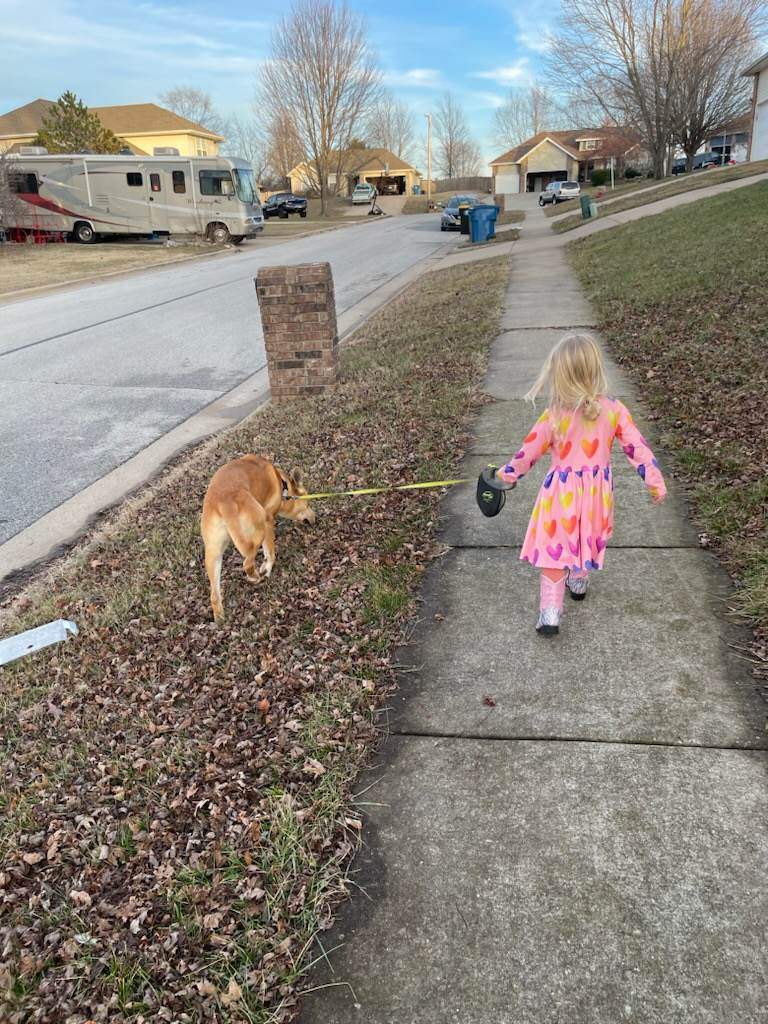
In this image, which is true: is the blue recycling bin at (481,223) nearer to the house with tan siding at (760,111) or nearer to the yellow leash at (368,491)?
the house with tan siding at (760,111)

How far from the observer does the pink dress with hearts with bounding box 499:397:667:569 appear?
3207 millimetres

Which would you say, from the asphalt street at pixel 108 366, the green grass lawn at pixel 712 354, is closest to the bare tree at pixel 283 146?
the asphalt street at pixel 108 366

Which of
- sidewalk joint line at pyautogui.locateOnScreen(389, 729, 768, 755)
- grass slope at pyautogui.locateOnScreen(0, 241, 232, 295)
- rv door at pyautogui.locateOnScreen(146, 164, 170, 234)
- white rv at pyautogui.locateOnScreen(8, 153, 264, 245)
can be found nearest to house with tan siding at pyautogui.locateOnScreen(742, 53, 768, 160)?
white rv at pyautogui.locateOnScreen(8, 153, 264, 245)

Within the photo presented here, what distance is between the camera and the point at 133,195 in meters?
28.8

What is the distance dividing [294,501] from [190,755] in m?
1.96

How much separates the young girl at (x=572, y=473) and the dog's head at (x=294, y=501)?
1.55 m

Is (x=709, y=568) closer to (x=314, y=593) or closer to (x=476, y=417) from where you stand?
(x=314, y=593)

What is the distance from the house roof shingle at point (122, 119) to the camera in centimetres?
6081

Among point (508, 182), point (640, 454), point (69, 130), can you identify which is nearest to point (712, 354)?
point (640, 454)

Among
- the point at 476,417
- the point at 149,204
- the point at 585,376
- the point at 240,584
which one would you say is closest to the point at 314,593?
the point at 240,584

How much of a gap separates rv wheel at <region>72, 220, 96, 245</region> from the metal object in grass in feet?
100

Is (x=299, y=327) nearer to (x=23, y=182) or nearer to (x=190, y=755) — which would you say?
(x=190, y=755)

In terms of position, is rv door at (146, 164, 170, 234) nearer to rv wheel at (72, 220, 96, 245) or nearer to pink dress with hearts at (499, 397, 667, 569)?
rv wheel at (72, 220, 96, 245)

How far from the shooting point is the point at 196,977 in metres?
1.98
